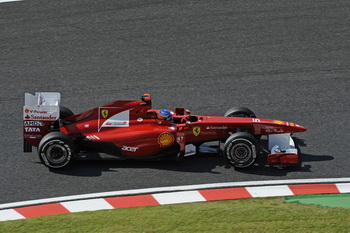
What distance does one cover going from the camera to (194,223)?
12.2 m

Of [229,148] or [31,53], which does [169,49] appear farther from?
[229,148]

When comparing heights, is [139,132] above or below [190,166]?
above

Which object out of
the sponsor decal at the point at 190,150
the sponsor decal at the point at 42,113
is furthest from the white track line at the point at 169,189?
the sponsor decal at the point at 42,113

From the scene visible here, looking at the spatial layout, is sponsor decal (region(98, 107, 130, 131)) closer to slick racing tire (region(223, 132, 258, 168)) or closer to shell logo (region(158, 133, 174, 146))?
shell logo (region(158, 133, 174, 146))

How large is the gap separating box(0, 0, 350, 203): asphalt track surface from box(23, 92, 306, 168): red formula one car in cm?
26

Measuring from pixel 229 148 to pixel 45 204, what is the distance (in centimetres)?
345

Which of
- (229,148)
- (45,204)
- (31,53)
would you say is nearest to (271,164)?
(229,148)

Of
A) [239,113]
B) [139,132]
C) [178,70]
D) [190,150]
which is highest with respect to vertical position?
[178,70]

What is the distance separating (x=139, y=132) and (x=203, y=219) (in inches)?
118

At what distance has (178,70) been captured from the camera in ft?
63.5

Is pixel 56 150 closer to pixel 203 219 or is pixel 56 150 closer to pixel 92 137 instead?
pixel 92 137

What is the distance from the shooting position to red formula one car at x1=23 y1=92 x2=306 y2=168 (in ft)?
47.9

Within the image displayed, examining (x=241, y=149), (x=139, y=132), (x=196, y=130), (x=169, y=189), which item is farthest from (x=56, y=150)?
(x=241, y=149)

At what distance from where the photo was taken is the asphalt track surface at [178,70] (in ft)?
48.0
